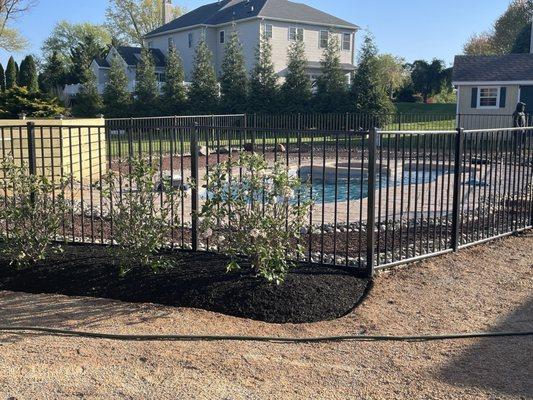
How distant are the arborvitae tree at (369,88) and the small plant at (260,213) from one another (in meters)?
28.2

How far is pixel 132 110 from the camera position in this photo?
3709 cm

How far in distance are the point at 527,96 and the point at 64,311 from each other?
95.0ft

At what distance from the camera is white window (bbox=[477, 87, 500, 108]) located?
99.0 feet

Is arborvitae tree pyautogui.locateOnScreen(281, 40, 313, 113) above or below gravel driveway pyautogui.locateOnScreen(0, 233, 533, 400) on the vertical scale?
above

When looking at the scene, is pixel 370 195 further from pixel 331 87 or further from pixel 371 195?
pixel 331 87

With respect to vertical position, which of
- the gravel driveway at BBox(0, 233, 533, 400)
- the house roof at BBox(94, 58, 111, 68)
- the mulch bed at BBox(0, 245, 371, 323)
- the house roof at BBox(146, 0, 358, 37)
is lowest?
the gravel driveway at BBox(0, 233, 533, 400)

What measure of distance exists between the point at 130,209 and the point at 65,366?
6.60 ft

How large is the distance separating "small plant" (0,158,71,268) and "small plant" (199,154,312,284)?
1.72 metres

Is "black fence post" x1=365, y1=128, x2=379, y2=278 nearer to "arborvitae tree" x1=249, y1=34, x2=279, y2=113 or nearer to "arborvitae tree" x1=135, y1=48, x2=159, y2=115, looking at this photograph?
"arborvitae tree" x1=249, y1=34, x2=279, y2=113

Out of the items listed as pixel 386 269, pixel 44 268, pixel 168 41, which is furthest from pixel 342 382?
pixel 168 41

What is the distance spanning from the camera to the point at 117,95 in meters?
37.2

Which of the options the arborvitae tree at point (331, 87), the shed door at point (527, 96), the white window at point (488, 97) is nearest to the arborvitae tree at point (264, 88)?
the arborvitae tree at point (331, 87)

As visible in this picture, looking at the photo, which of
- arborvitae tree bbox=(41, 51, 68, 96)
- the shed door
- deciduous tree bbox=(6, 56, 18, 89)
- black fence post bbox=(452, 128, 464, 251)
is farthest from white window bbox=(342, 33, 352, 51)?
black fence post bbox=(452, 128, 464, 251)

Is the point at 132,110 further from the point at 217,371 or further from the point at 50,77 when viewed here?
the point at 217,371
